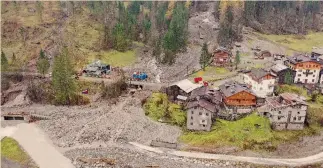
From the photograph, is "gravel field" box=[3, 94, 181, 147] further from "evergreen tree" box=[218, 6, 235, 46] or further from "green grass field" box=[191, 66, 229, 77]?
"evergreen tree" box=[218, 6, 235, 46]

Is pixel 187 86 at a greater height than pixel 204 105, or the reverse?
pixel 187 86

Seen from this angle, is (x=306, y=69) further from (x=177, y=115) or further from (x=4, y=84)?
(x=4, y=84)

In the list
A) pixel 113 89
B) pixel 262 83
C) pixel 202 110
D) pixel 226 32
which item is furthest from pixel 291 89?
pixel 226 32

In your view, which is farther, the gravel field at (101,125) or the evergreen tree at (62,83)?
the evergreen tree at (62,83)

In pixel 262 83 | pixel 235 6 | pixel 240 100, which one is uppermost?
pixel 235 6

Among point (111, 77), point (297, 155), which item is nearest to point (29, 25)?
point (111, 77)

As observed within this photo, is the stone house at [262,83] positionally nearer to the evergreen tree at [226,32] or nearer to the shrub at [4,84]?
the evergreen tree at [226,32]

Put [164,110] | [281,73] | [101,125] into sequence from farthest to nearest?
[281,73]
[164,110]
[101,125]

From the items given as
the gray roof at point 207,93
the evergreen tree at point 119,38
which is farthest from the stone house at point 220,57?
the evergreen tree at point 119,38
